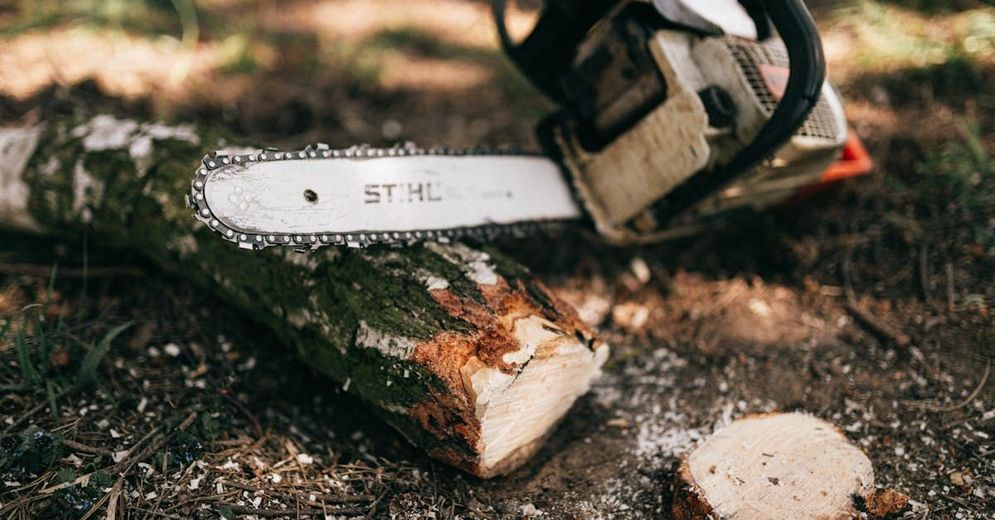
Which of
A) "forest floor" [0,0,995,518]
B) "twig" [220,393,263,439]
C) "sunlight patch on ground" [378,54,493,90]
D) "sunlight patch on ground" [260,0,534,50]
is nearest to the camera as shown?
"forest floor" [0,0,995,518]

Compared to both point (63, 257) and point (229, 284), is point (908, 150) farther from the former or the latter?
point (63, 257)

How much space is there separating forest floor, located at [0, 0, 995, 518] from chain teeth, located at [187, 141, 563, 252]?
61 centimetres

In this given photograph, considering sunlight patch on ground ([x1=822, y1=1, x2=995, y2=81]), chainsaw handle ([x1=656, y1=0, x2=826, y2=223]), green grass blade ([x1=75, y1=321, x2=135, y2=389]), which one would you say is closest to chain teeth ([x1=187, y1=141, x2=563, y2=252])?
green grass blade ([x1=75, y1=321, x2=135, y2=389])

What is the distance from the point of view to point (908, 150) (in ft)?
9.32

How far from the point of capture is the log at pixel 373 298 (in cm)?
172

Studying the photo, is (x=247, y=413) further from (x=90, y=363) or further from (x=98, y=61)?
(x=98, y=61)

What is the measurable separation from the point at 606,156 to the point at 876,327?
1218 mm

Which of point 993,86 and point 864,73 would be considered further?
point 864,73

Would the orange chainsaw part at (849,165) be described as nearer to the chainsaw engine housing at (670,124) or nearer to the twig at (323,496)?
the chainsaw engine housing at (670,124)

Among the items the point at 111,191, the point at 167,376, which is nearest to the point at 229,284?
the point at 167,376

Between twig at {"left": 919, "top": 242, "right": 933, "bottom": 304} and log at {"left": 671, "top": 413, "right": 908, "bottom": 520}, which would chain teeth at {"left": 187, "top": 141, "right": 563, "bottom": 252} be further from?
twig at {"left": 919, "top": 242, "right": 933, "bottom": 304}

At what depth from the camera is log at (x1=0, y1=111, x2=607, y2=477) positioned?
1716 millimetres

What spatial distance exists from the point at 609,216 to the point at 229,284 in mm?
1412

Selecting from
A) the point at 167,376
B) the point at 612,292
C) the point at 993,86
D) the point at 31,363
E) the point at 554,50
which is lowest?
the point at 612,292
